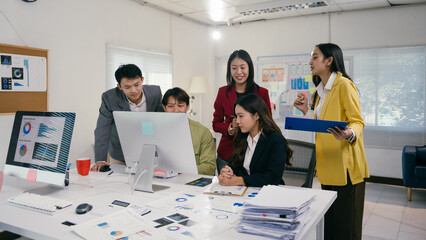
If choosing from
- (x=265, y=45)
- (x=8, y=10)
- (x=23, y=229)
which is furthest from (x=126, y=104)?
(x=265, y=45)

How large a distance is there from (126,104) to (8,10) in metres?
1.55

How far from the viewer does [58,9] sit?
3541mm

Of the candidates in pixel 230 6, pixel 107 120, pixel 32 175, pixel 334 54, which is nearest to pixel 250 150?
pixel 334 54

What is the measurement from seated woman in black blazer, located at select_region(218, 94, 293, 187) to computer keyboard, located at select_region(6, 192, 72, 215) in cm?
82

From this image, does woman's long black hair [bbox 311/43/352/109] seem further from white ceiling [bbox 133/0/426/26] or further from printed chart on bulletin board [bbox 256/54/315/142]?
printed chart on bulletin board [bbox 256/54/315/142]

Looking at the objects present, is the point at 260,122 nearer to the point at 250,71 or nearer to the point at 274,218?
the point at 250,71

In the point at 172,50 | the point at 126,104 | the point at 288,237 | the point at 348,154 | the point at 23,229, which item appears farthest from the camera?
the point at 172,50

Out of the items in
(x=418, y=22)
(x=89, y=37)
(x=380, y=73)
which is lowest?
(x=380, y=73)

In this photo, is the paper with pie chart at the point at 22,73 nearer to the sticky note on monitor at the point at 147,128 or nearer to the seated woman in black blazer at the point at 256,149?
the sticky note on monitor at the point at 147,128

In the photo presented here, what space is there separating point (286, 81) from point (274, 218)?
4.60 meters

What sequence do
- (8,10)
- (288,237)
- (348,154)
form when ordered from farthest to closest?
(8,10) < (348,154) < (288,237)

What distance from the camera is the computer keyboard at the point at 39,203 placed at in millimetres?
1566

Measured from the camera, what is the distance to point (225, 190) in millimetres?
1843

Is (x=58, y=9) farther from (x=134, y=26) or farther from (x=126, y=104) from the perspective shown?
(x=126, y=104)
